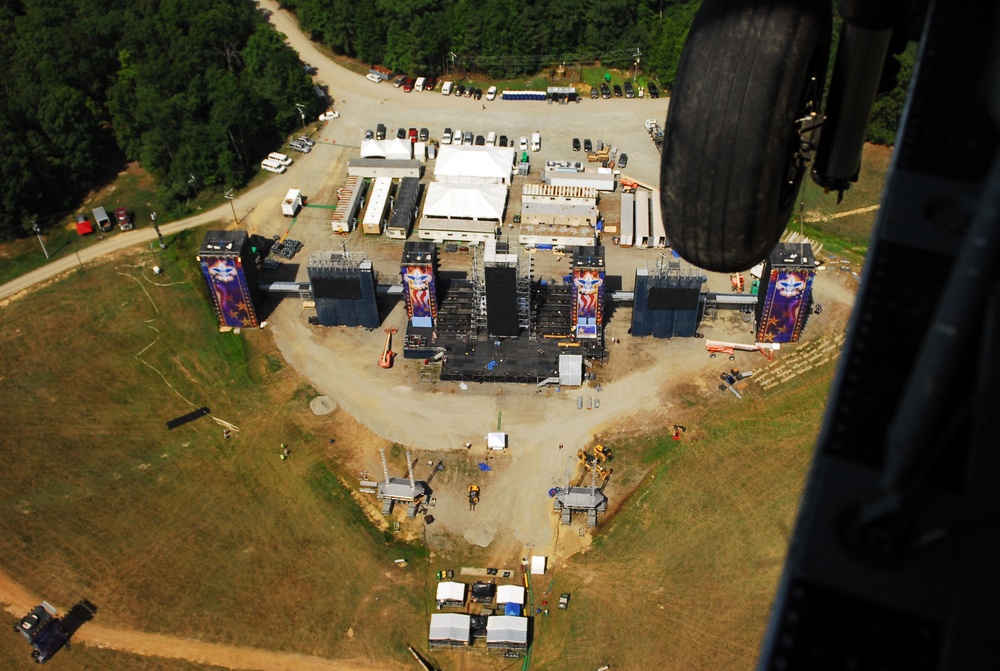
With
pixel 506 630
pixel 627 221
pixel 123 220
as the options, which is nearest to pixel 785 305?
pixel 627 221

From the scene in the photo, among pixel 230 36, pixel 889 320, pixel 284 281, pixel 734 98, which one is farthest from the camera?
pixel 230 36

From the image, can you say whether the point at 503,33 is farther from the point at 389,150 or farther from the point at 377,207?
the point at 377,207

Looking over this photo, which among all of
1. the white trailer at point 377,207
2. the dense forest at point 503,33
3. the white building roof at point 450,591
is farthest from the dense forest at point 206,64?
the white building roof at point 450,591

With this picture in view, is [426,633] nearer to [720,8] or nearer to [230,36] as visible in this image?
[720,8]

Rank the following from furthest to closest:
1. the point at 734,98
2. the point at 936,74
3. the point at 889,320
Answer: the point at 734,98 < the point at 936,74 < the point at 889,320

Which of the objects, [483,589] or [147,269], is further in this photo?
[147,269]

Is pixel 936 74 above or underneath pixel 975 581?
above

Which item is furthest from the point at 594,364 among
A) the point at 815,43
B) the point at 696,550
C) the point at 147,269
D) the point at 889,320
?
the point at 889,320

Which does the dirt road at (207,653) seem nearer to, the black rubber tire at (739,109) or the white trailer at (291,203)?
Result: the black rubber tire at (739,109)
